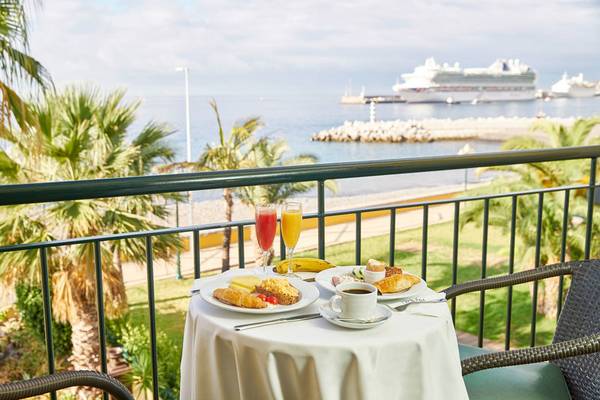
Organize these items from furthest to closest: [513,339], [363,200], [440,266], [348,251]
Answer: [363,200]
[348,251]
[440,266]
[513,339]

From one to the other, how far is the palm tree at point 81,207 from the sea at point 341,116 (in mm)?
27019

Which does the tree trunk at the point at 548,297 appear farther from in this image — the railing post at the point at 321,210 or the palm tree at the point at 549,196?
the railing post at the point at 321,210

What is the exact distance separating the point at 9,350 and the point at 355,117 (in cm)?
Result: 4475

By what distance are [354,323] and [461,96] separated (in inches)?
2595

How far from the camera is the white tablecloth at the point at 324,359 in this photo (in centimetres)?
138

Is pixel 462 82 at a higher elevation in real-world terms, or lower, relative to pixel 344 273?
higher

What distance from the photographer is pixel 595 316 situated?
6.54 ft

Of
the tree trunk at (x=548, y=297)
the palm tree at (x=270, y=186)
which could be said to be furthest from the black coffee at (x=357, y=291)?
the tree trunk at (x=548, y=297)

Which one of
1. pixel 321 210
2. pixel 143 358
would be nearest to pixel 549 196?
pixel 143 358

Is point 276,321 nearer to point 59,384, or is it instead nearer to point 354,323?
point 354,323

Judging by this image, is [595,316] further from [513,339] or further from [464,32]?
[464,32]

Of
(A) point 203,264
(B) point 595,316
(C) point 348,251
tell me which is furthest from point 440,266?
(B) point 595,316

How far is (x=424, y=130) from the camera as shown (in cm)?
4969

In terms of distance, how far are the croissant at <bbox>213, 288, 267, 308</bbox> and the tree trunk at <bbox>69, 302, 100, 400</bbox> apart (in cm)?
914
